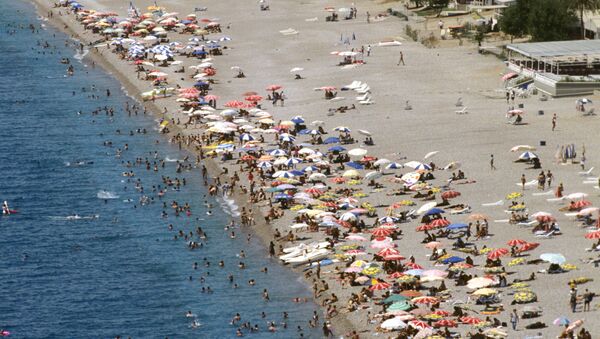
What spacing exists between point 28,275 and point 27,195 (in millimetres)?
18742

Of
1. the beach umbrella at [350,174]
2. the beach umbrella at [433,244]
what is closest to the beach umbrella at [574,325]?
the beach umbrella at [433,244]

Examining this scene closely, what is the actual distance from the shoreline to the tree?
31053 millimetres

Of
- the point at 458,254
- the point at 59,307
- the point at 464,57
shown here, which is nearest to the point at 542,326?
the point at 458,254

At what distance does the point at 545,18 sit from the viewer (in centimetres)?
10838

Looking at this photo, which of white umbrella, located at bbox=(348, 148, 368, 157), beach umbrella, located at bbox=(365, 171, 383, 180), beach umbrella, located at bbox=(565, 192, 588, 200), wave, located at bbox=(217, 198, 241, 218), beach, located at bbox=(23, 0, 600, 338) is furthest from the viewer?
white umbrella, located at bbox=(348, 148, 368, 157)

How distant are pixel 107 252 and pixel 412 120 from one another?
96.0 ft

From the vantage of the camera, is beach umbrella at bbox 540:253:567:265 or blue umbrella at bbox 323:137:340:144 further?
blue umbrella at bbox 323:137:340:144

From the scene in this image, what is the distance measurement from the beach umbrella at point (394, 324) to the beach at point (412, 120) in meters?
2.51

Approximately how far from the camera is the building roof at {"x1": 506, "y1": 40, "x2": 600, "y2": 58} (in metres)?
98.0

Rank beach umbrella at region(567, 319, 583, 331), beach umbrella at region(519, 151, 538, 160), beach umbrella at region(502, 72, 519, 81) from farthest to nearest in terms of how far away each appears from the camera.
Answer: beach umbrella at region(502, 72, 519, 81) → beach umbrella at region(519, 151, 538, 160) → beach umbrella at region(567, 319, 583, 331)

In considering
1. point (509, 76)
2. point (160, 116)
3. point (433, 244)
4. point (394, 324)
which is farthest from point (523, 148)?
point (160, 116)

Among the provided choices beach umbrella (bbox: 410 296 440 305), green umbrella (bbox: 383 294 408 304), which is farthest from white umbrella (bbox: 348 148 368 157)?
beach umbrella (bbox: 410 296 440 305)

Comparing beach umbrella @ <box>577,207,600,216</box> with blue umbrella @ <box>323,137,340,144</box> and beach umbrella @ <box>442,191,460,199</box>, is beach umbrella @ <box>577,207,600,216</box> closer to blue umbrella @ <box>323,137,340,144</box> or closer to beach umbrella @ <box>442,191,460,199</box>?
beach umbrella @ <box>442,191,460,199</box>

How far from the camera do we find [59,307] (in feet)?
223
